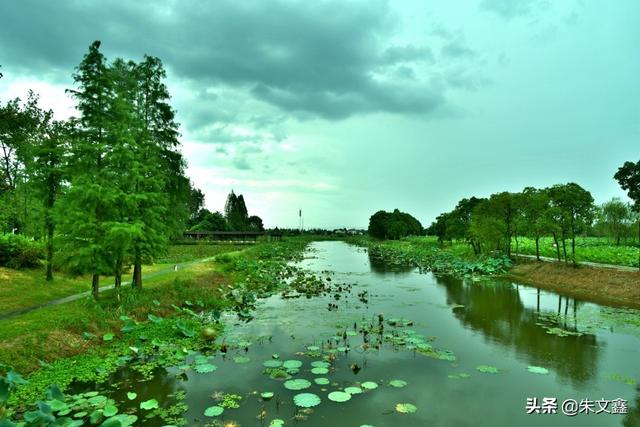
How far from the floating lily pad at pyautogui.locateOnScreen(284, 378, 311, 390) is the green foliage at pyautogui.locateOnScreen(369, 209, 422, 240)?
333 feet

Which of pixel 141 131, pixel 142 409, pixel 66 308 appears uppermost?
pixel 141 131

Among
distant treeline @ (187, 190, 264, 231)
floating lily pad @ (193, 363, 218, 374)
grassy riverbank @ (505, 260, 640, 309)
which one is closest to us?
floating lily pad @ (193, 363, 218, 374)

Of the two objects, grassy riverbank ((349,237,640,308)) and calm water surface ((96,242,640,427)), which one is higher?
grassy riverbank ((349,237,640,308))

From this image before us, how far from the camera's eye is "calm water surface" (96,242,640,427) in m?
8.27

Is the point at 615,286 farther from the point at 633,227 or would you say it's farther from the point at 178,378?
the point at 633,227

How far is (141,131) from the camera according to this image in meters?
17.4

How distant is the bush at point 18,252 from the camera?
19906mm

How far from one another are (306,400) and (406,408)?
2.27m

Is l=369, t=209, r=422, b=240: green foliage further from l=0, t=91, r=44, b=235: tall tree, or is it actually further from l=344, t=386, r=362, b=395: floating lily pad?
l=344, t=386, r=362, b=395: floating lily pad

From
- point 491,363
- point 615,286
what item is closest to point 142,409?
point 491,363

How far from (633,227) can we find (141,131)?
54421 millimetres

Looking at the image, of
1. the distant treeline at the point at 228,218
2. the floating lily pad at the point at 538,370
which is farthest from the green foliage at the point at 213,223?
the floating lily pad at the point at 538,370

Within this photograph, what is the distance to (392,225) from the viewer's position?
110750 millimetres

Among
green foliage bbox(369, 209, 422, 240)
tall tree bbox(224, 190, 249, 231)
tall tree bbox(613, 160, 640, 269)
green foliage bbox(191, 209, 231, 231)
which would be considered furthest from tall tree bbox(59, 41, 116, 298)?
green foliage bbox(369, 209, 422, 240)
